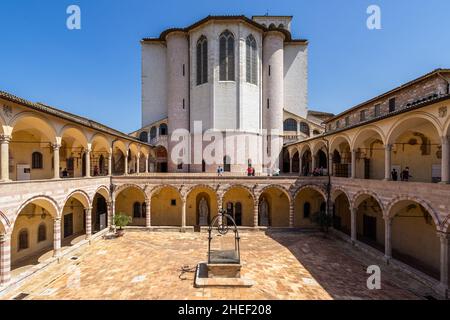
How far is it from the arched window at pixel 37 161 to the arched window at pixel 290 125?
2834cm

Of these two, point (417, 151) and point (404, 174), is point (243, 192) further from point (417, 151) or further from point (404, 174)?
point (417, 151)

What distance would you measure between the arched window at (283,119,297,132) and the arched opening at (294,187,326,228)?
12.7m

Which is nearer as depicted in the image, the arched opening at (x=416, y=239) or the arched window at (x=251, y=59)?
the arched opening at (x=416, y=239)

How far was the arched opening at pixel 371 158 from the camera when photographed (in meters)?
18.6

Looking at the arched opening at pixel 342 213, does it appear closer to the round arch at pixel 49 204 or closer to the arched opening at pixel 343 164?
the arched opening at pixel 343 164

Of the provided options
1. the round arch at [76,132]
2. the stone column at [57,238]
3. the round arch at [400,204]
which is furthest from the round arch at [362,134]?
the stone column at [57,238]

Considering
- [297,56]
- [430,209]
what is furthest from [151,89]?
[430,209]

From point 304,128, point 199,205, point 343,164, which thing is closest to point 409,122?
point 343,164

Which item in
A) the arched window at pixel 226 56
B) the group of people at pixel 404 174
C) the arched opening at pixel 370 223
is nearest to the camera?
the group of people at pixel 404 174

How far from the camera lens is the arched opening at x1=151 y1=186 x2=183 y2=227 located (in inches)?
943

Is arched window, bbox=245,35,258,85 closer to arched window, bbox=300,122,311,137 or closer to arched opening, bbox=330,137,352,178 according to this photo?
arched window, bbox=300,122,311,137

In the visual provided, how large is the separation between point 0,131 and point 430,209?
21282 mm

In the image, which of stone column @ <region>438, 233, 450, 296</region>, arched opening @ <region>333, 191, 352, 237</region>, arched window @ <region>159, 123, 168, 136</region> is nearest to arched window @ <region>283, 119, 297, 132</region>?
arched opening @ <region>333, 191, 352, 237</region>

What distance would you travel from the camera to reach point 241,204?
24.0m
